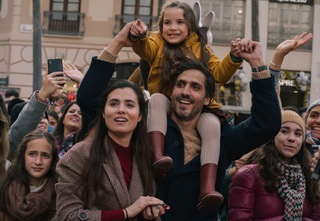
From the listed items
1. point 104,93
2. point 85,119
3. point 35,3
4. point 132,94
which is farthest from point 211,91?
point 35,3

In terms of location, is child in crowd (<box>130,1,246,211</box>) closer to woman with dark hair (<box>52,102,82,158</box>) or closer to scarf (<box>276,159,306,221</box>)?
scarf (<box>276,159,306,221</box>)

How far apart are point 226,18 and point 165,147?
14396 millimetres

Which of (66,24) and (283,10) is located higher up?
(283,10)

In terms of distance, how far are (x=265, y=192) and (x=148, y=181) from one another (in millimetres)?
1263

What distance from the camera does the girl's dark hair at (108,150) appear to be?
228 cm

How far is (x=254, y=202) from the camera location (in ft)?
10.4

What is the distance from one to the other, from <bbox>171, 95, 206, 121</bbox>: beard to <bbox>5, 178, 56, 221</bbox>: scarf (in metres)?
1.28

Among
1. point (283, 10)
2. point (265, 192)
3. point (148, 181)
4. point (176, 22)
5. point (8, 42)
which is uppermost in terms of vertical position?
point (283, 10)

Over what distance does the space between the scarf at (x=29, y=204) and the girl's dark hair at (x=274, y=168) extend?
1.83 metres

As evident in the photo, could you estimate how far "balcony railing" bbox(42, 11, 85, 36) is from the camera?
1600 cm

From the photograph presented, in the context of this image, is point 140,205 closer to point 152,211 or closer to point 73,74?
point 152,211

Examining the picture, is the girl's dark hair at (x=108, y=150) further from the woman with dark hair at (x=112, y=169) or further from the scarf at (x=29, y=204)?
the scarf at (x=29, y=204)

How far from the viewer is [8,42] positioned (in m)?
15.9

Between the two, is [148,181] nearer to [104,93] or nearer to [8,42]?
[104,93]
